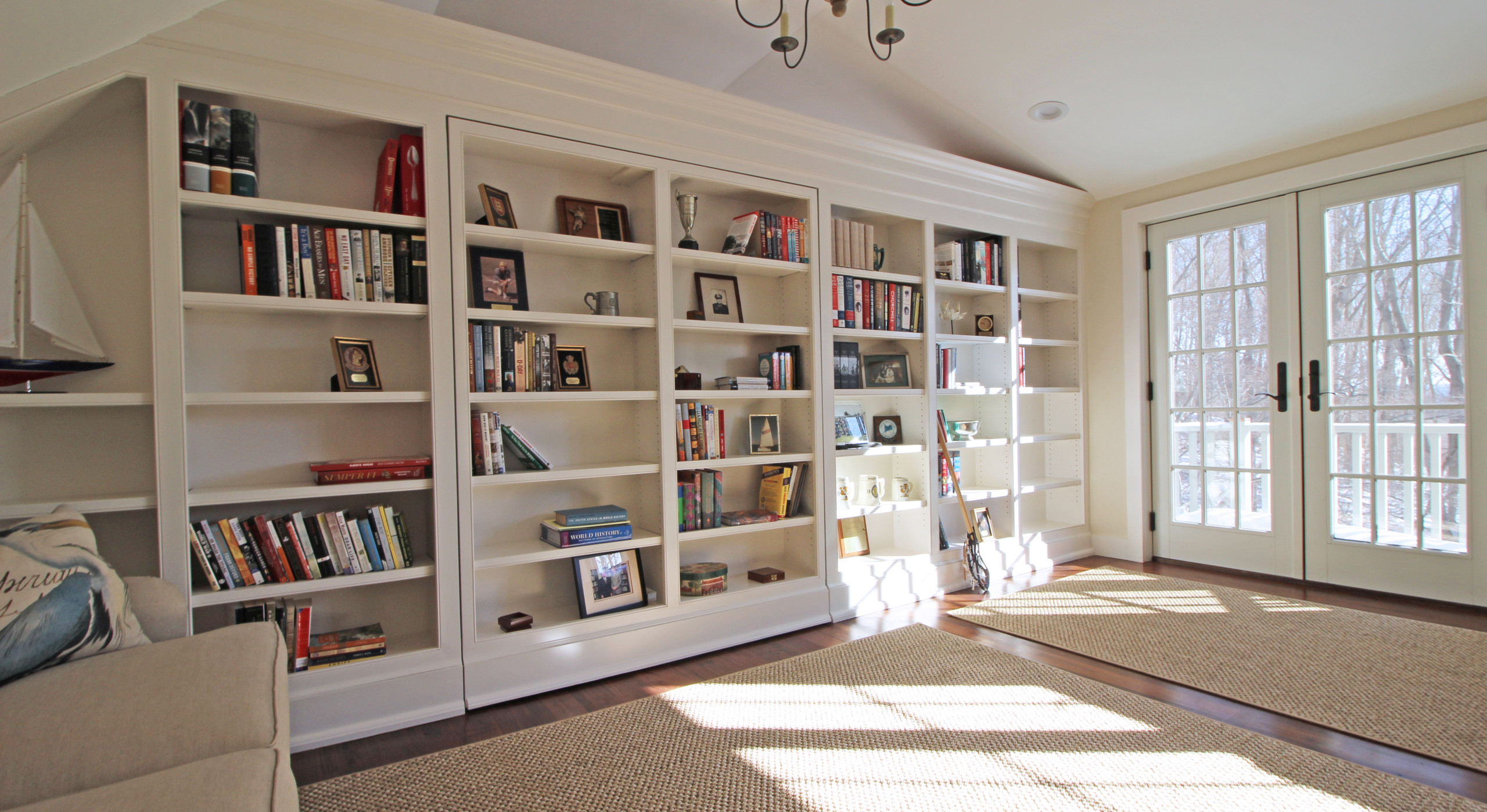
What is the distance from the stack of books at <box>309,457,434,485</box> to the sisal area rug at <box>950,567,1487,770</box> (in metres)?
2.44

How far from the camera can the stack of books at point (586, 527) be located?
104 inches

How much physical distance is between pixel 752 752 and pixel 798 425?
1619 mm

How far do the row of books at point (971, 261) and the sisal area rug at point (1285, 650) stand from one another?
68.0 inches

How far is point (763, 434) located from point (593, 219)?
1.21 metres

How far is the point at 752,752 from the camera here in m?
2.03

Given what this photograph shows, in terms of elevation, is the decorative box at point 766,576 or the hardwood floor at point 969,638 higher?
Answer: the decorative box at point 766,576

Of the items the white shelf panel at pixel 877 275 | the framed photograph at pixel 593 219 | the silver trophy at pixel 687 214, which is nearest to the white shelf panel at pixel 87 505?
the framed photograph at pixel 593 219

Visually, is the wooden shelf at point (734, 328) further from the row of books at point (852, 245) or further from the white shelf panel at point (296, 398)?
the white shelf panel at point (296, 398)

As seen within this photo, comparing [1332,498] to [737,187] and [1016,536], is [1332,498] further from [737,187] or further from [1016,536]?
[737,187]

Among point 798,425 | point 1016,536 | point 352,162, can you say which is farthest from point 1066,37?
point 352,162

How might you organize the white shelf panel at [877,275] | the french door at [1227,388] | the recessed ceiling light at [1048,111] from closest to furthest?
the white shelf panel at [877,275], the recessed ceiling light at [1048,111], the french door at [1227,388]

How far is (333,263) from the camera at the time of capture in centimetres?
224

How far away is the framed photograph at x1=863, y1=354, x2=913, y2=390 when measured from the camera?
3701 millimetres

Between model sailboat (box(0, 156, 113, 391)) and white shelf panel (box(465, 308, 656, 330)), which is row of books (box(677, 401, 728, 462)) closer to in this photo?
white shelf panel (box(465, 308, 656, 330))
